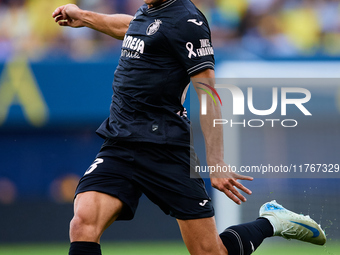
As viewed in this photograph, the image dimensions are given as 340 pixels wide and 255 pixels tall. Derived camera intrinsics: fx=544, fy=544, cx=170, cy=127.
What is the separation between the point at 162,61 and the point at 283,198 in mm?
3301

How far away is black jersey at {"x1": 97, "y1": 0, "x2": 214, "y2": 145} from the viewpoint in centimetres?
324

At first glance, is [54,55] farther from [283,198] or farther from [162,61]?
[162,61]

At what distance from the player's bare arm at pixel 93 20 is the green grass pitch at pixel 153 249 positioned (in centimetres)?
283

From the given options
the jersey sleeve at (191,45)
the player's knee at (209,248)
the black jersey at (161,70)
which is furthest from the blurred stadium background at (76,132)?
the jersey sleeve at (191,45)

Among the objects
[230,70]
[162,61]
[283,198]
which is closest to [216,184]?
[162,61]

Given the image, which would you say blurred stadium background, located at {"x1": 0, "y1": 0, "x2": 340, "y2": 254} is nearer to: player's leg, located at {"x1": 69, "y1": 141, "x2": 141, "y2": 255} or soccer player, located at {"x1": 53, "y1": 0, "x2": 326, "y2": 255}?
soccer player, located at {"x1": 53, "y1": 0, "x2": 326, "y2": 255}

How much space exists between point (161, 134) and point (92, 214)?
2.11ft

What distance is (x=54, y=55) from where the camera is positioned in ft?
22.1

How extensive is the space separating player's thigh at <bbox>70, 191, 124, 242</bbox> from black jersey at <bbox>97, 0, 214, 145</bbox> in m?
0.40

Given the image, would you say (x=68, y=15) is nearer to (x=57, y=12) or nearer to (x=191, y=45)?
(x=57, y=12)

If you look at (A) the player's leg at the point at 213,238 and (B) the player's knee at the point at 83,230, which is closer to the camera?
(B) the player's knee at the point at 83,230

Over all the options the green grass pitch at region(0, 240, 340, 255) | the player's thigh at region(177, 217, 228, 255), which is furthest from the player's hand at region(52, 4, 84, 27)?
the green grass pitch at region(0, 240, 340, 255)

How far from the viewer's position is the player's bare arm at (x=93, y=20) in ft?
13.1

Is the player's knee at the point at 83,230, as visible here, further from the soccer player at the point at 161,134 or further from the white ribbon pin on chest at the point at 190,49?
the white ribbon pin on chest at the point at 190,49
